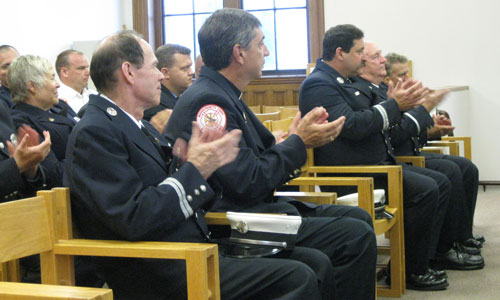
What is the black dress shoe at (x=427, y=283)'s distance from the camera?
10.5ft

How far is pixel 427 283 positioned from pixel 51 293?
7.83ft

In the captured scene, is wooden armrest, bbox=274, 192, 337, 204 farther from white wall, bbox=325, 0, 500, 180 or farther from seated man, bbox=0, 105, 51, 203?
white wall, bbox=325, 0, 500, 180

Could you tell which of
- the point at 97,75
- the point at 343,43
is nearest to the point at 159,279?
the point at 97,75

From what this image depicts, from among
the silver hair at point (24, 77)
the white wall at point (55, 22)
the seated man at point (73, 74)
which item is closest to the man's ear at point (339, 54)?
the silver hair at point (24, 77)

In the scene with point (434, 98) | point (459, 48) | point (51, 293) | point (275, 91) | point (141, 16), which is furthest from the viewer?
point (141, 16)

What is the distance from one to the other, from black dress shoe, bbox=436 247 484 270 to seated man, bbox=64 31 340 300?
6.61ft

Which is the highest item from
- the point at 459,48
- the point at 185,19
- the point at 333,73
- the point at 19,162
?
the point at 185,19

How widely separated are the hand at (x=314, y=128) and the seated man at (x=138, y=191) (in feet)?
1.58

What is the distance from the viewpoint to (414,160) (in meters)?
3.90

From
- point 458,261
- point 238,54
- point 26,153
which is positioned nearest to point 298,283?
point 238,54

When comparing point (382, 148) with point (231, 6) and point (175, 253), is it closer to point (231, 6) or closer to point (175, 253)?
point (175, 253)

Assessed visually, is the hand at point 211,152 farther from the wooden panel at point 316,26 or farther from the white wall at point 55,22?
the wooden panel at point 316,26

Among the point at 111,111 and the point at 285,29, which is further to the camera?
the point at 285,29

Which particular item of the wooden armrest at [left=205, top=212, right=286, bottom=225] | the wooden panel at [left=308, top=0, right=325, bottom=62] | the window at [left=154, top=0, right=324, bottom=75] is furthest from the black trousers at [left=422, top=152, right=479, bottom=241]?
the window at [left=154, top=0, right=324, bottom=75]
